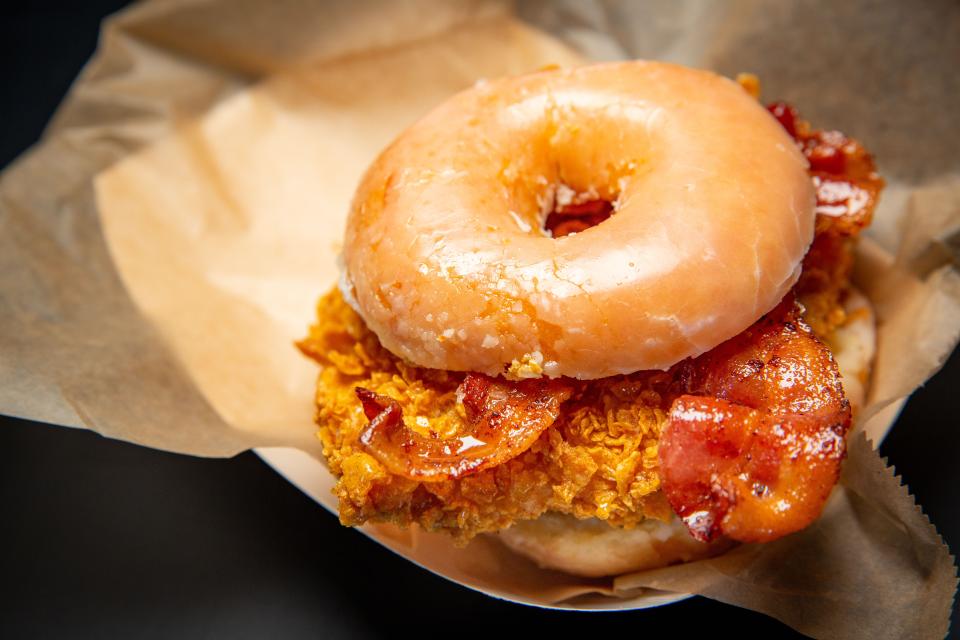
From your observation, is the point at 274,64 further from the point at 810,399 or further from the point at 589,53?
the point at 810,399

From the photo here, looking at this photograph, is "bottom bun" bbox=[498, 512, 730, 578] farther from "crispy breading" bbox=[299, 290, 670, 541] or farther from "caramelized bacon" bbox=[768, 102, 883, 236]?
"caramelized bacon" bbox=[768, 102, 883, 236]

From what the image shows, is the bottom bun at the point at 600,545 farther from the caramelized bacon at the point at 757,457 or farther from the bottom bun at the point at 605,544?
the caramelized bacon at the point at 757,457

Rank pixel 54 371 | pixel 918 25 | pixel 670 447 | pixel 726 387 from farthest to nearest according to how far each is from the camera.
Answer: pixel 918 25
pixel 54 371
pixel 726 387
pixel 670 447

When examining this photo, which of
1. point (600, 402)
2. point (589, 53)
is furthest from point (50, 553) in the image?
point (589, 53)

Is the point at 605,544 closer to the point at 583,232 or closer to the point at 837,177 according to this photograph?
the point at 583,232

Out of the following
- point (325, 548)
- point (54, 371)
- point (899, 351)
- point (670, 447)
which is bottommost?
point (325, 548)

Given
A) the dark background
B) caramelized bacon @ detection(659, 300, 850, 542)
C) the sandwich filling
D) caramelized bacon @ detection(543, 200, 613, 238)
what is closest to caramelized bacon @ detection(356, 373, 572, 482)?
the sandwich filling

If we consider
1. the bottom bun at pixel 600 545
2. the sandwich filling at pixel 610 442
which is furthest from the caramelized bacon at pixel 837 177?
the bottom bun at pixel 600 545
